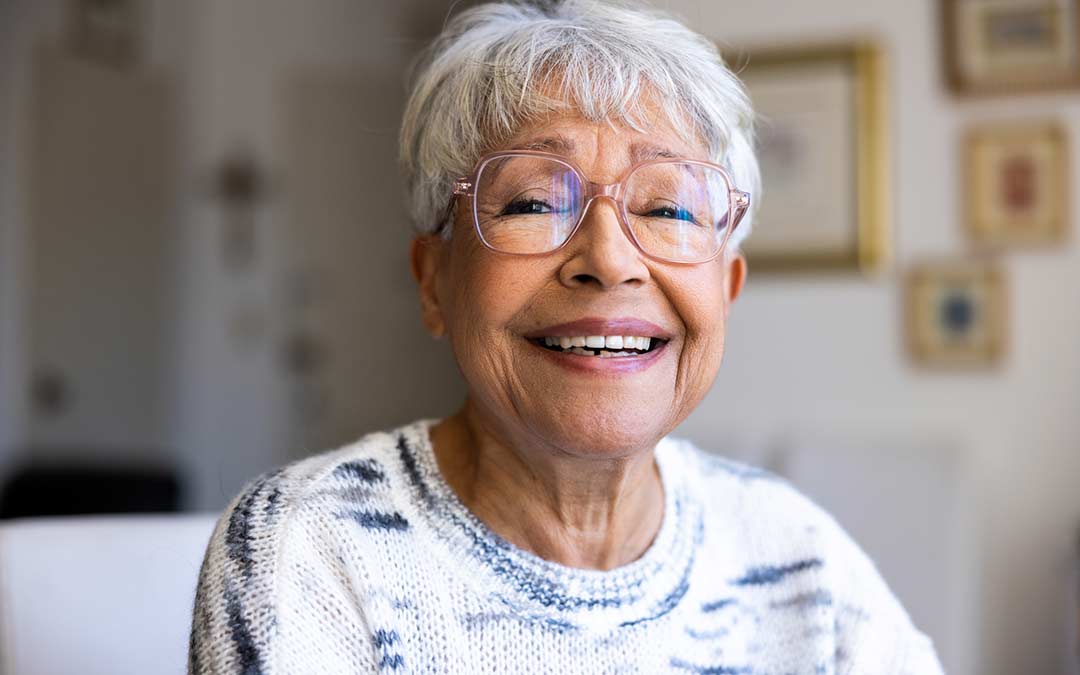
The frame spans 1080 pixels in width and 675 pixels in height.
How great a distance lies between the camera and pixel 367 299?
4.96 meters

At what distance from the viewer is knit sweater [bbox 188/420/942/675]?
1.00 meters

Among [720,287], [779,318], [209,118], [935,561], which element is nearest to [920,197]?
[779,318]

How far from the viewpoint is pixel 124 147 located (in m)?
4.66

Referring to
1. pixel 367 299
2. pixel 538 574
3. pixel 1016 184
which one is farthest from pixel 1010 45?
pixel 367 299

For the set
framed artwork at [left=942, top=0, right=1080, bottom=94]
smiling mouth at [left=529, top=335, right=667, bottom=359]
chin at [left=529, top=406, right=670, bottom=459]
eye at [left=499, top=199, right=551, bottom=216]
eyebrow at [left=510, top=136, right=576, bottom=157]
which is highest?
framed artwork at [left=942, top=0, right=1080, bottom=94]

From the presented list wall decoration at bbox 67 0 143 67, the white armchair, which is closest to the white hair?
the white armchair

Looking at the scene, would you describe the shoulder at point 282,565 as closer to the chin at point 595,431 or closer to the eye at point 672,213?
the chin at point 595,431

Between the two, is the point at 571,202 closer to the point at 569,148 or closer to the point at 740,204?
the point at 569,148

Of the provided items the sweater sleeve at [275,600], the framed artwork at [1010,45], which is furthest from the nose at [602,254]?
the framed artwork at [1010,45]

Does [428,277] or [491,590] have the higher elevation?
[428,277]

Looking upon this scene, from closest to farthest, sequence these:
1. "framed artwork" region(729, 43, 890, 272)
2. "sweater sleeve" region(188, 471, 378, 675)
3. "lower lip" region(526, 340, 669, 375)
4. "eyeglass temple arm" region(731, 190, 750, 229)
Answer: "sweater sleeve" region(188, 471, 378, 675) < "lower lip" region(526, 340, 669, 375) < "eyeglass temple arm" region(731, 190, 750, 229) < "framed artwork" region(729, 43, 890, 272)

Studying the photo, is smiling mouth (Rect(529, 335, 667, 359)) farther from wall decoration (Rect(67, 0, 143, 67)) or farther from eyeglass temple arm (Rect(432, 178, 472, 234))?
wall decoration (Rect(67, 0, 143, 67))

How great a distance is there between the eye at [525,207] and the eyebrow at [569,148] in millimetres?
55

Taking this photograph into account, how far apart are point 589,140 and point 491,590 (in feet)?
1.53
